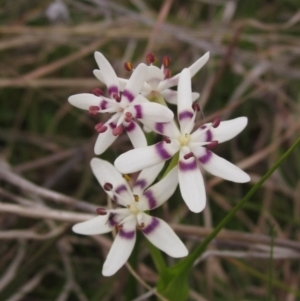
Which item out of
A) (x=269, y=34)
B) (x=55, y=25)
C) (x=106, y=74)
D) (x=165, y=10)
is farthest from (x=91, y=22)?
(x=106, y=74)

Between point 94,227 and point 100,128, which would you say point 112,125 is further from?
point 94,227

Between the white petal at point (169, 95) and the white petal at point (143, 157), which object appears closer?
the white petal at point (143, 157)

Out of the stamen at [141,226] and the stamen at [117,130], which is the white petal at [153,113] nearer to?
the stamen at [117,130]

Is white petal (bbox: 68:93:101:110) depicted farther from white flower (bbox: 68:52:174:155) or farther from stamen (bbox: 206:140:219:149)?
stamen (bbox: 206:140:219:149)

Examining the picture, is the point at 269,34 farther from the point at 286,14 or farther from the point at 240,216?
the point at 240,216

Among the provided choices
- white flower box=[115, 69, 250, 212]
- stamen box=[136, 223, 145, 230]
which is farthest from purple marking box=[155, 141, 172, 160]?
stamen box=[136, 223, 145, 230]

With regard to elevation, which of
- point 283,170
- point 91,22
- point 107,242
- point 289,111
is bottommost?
point 107,242

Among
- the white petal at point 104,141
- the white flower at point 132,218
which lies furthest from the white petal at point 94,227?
the white petal at point 104,141
